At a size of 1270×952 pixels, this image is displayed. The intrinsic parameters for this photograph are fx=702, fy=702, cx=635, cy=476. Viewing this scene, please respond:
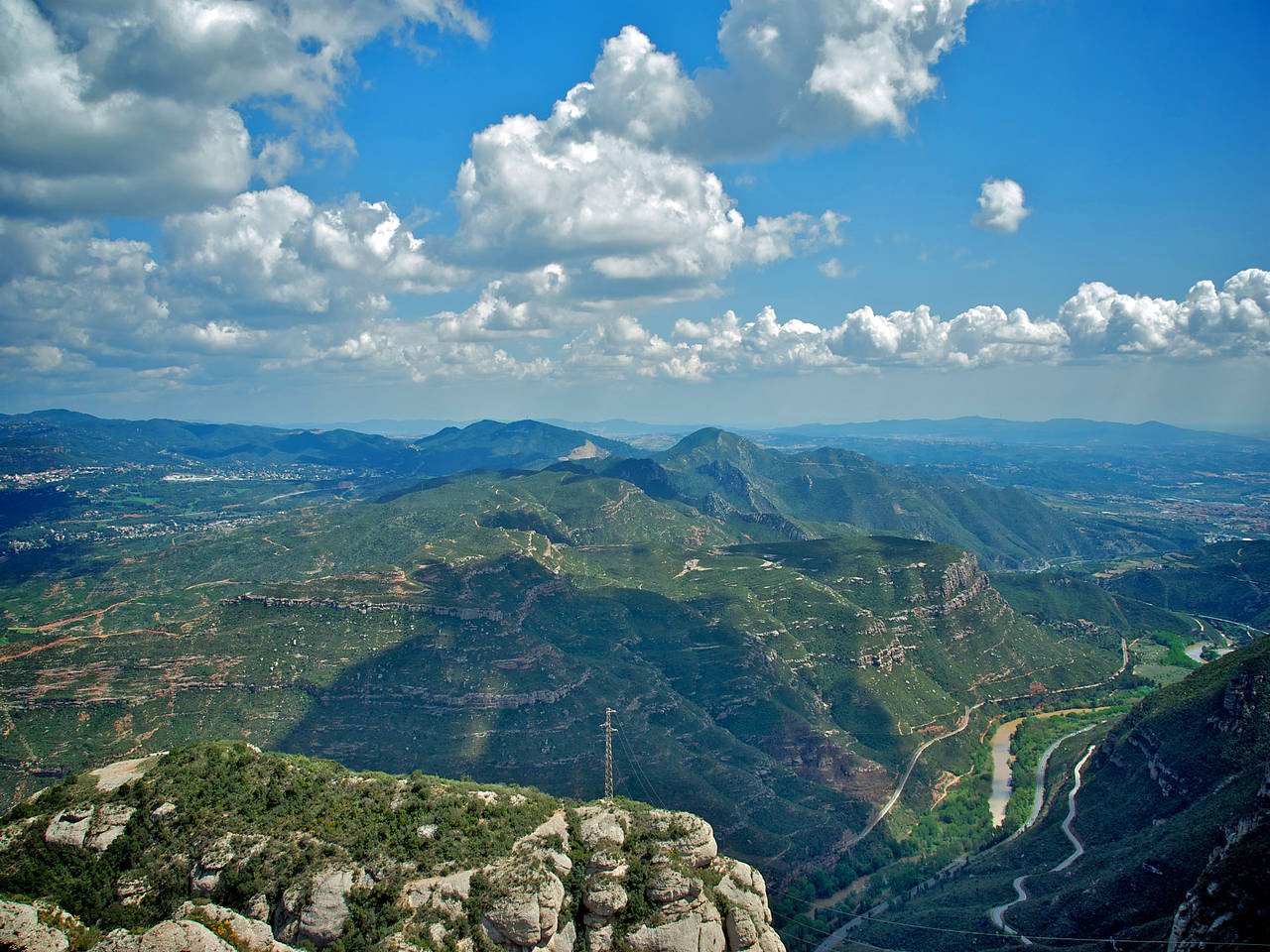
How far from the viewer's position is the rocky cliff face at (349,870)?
50.5 meters

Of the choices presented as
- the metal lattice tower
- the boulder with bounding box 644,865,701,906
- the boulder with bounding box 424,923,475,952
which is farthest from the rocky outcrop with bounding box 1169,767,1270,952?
the boulder with bounding box 424,923,475,952

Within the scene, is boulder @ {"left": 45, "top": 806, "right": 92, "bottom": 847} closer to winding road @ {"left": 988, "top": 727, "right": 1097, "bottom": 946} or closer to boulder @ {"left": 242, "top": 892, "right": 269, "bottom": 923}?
boulder @ {"left": 242, "top": 892, "right": 269, "bottom": 923}

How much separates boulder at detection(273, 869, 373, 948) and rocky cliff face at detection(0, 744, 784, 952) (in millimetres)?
102

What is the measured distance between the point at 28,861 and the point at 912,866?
12647 centimetres

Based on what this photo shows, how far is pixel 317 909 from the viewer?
167 ft

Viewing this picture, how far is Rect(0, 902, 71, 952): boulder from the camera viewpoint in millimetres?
40875

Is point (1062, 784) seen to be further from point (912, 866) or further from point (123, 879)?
point (123, 879)

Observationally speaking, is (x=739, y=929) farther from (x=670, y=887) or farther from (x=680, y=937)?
(x=670, y=887)

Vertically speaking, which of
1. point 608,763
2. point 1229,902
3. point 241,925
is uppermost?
point 241,925

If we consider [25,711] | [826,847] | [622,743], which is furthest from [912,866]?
[25,711]

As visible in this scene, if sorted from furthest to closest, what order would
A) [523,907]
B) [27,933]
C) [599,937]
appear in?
[599,937], [523,907], [27,933]

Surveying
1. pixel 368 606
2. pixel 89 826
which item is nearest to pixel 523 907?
pixel 89 826

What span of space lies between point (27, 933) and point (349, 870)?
62.5 ft

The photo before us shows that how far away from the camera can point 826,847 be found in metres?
126
